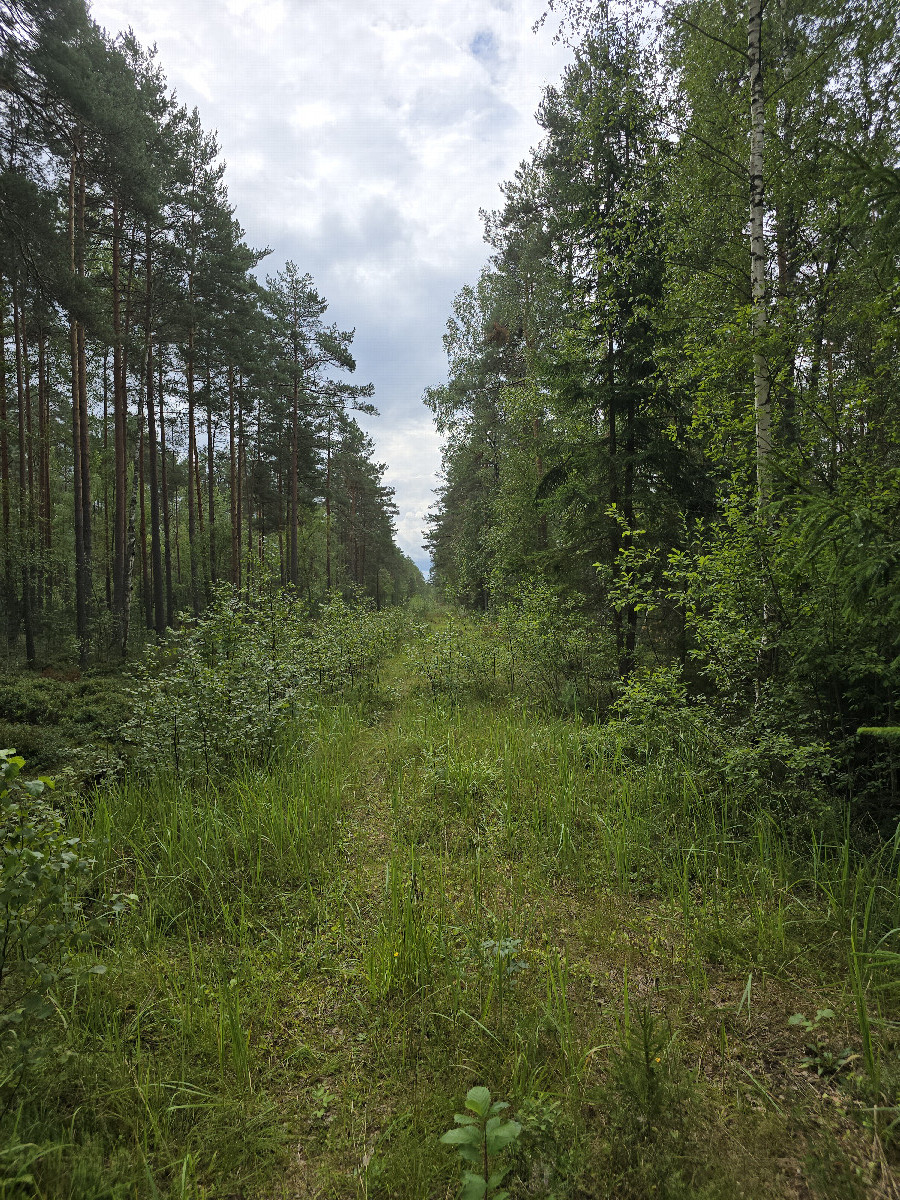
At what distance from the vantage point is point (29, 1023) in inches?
81.8

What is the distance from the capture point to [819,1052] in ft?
6.77

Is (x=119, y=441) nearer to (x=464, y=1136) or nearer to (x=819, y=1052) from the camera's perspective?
(x=464, y=1136)

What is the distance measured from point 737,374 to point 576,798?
15.6ft

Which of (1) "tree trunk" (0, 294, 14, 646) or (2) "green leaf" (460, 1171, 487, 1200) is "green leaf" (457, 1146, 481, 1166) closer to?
(2) "green leaf" (460, 1171, 487, 1200)

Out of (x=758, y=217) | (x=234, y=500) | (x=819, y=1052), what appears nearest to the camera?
(x=819, y=1052)

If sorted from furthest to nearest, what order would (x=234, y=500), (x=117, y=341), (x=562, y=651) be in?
(x=234, y=500), (x=117, y=341), (x=562, y=651)

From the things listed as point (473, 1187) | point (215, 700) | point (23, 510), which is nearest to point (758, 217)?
point (473, 1187)

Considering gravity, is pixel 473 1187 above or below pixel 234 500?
below

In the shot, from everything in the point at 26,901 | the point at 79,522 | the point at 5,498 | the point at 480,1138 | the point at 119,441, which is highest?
the point at 119,441

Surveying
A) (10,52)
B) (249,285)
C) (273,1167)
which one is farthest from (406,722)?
(249,285)

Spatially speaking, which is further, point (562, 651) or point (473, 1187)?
point (562, 651)

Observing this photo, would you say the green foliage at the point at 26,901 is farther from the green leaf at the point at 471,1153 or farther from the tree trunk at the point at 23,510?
the tree trunk at the point at 23,510

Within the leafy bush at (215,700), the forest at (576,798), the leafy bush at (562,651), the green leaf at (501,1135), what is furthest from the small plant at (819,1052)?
the leafy bush at (562,651)

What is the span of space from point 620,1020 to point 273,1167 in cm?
154
